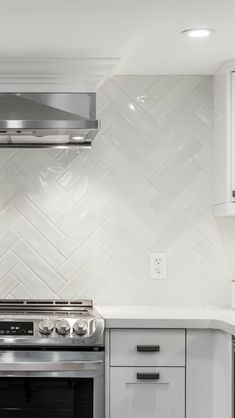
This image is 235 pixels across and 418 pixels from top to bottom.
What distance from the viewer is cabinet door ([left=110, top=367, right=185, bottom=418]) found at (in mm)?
3375

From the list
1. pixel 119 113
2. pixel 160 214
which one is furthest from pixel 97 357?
pixel 119 113

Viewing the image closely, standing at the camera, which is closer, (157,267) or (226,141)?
(226,141)

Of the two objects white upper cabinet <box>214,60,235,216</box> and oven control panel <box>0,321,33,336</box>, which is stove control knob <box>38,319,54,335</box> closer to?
oven control panel <box>0,321,33,336</box>

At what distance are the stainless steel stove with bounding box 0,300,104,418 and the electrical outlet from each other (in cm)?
74

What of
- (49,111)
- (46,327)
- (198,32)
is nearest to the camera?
(198,32)

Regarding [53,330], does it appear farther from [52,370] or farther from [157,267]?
[157,267]

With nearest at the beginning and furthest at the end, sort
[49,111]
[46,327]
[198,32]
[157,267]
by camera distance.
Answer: [198,32]
[46,327]
[49,111]
[157,267]

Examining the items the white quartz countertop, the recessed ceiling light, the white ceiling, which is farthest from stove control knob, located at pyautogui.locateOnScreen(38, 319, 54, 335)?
the recessed ceiling light

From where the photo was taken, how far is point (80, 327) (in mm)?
3291

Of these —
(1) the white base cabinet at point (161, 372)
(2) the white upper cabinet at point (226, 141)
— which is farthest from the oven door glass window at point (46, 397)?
(2) the white upper cabinet at point (226, 141)

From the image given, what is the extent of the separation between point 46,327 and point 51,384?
0.24 m

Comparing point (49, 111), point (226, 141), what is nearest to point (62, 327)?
point (49, 111)

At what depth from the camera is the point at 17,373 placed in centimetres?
324

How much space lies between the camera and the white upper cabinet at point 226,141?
12.0 feet
